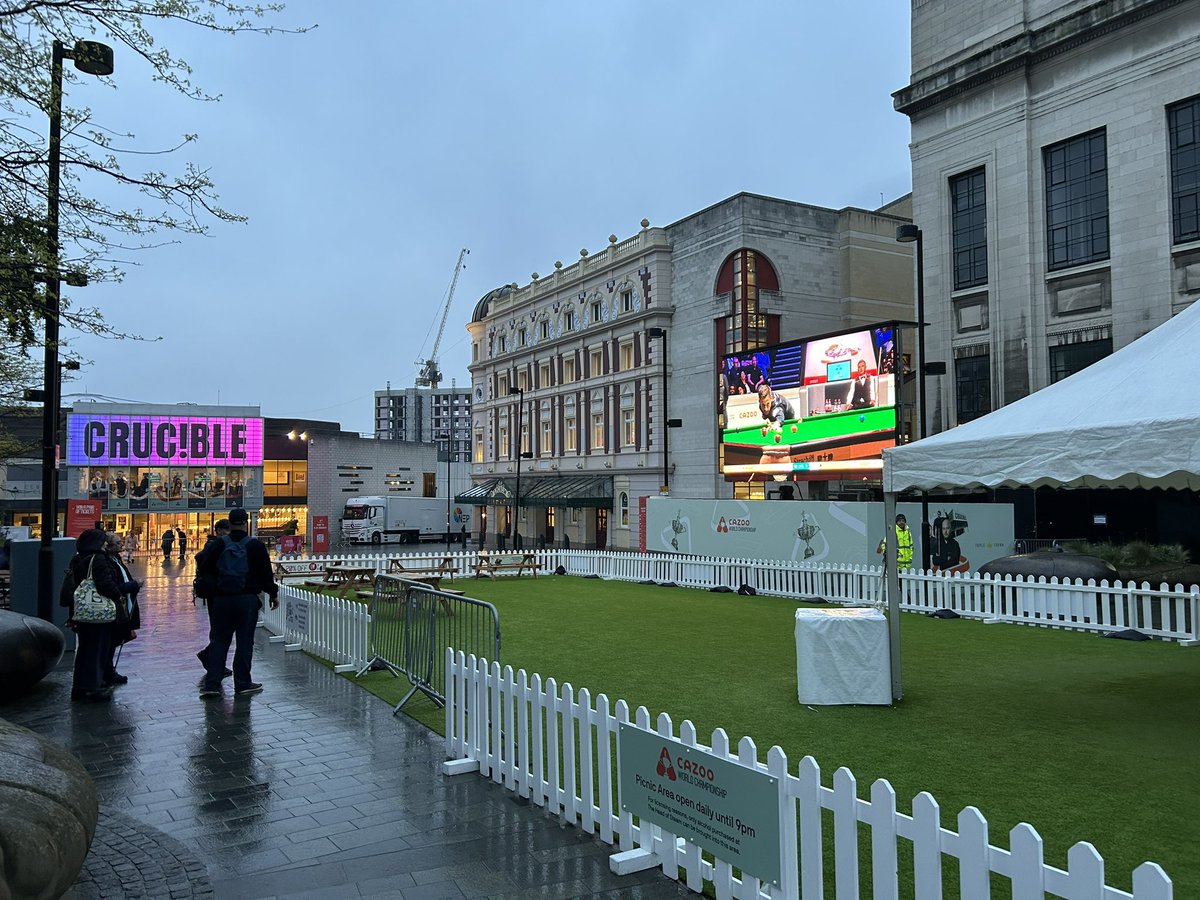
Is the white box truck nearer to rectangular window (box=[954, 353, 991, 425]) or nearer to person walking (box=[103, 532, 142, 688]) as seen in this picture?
rectangular window (box=[954, 353, 991, 425])

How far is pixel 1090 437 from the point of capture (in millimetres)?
7320

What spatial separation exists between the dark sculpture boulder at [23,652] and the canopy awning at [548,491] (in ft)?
116

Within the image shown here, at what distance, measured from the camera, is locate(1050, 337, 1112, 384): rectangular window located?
2280 centimetres

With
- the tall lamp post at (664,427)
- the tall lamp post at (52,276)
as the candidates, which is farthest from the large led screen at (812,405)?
the tall lamp post at (52,276)

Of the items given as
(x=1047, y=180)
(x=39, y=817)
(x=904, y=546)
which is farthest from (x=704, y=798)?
(x=1047, y=180)

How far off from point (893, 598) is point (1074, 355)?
1822 centimetres

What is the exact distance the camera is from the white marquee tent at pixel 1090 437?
687 cm

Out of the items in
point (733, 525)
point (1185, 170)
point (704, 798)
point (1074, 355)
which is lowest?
point (704, 798)

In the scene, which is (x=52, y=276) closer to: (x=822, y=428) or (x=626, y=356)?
(x=822, y=428)

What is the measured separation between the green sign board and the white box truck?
52877 millimetres

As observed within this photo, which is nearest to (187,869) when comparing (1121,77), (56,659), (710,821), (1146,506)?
(710,821)

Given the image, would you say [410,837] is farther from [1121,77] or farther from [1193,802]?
[1121,77]

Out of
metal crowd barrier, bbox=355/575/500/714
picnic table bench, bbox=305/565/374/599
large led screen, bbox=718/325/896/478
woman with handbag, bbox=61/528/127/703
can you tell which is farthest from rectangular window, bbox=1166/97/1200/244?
woman with handbag, bbox=61/528/127/703

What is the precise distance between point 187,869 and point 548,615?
11.5m
